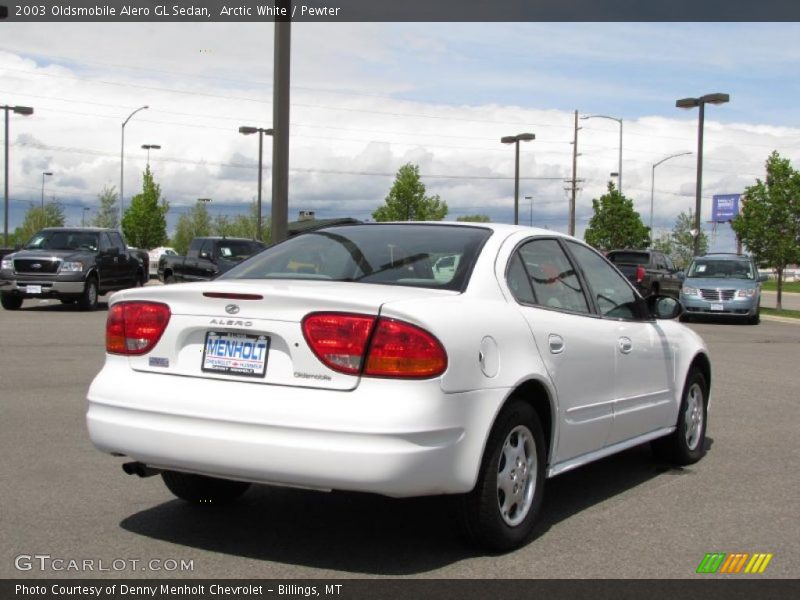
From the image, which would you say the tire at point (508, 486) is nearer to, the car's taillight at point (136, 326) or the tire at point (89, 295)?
the car's taillight at point (136, 326)

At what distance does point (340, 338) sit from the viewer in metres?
4.36

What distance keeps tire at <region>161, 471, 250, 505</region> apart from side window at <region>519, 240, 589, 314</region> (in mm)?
1887

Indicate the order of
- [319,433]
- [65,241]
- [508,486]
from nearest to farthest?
[319,433] → [508,486] → [65,241]

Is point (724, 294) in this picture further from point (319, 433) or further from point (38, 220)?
point (38, 220)

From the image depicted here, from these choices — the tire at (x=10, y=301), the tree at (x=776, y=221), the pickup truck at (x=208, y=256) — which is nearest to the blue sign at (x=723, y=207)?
the tree at (x=776, y=221)

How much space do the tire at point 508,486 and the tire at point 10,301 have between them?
756 inches

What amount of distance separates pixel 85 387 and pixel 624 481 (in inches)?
228

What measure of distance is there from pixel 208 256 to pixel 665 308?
21.7 meters

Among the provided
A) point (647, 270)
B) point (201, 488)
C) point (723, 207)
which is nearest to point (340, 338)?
point (201, 488)

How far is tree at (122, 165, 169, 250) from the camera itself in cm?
6856

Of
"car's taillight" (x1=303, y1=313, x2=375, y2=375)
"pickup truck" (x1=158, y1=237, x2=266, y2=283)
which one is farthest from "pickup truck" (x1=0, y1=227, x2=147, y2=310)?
"car's taillight" (x1=303, y1=313, x2=375, y2=375)

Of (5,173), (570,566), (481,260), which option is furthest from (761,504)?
(5,173)

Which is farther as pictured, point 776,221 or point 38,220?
point 38,220

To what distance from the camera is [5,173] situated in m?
49.2
